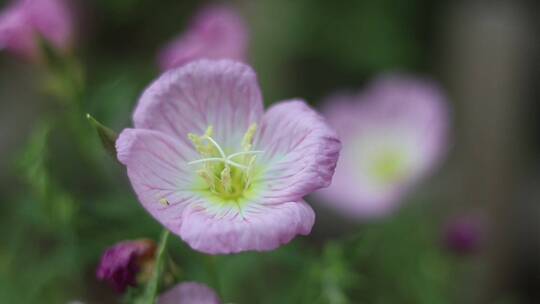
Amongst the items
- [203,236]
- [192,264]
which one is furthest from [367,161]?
[203,236]

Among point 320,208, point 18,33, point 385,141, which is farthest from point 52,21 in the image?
point 320,208

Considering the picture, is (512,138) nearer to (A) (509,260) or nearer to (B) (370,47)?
(A) (509,260)

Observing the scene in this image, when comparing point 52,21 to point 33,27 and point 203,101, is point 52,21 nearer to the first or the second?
point 33,27

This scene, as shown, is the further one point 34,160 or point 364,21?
point 364,21

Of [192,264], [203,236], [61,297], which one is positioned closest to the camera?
[203,236]

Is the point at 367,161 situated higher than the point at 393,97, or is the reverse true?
the point at 393,97

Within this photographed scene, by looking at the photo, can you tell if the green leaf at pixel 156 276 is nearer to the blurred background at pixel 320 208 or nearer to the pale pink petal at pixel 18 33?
the blurred background at pixel 320 208

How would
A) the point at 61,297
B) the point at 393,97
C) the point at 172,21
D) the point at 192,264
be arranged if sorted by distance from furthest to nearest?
the point at 172,21
the point at 393,97
the point at 61,297
the point at 192,264
